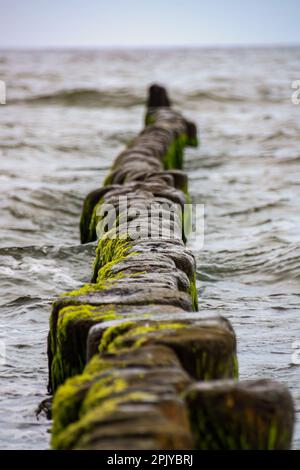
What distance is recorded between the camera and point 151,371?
117 inches

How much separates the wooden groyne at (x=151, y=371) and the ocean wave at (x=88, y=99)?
24700 mm

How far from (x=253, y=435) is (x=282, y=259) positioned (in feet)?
19.1

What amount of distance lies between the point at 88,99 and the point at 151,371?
2834 centimetres

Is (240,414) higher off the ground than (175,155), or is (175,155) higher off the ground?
(175,155)

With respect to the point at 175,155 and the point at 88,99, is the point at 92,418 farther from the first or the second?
the point at 88,99

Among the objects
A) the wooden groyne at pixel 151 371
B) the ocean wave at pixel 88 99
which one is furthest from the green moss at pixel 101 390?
the ocean wave at pixel 88 99

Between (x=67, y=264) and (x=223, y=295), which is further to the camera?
(x=67, y=264)

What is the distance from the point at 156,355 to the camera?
3.14 meters

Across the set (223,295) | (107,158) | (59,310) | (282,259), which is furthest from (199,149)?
(59,310)

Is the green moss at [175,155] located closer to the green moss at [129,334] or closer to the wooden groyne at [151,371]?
the wooden groyne at [151,371]

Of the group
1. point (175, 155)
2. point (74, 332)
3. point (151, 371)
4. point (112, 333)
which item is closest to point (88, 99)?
point (175, 155)

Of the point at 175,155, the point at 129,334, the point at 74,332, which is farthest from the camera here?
the point at 175,155

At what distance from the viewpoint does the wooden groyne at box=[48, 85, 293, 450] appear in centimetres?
268
